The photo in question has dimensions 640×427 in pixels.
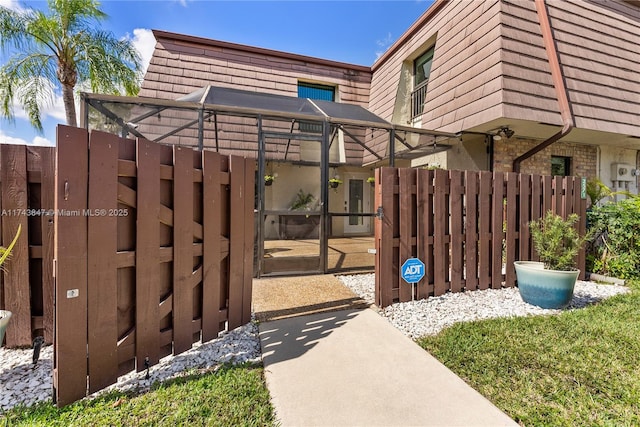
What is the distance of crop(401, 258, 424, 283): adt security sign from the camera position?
355 cm

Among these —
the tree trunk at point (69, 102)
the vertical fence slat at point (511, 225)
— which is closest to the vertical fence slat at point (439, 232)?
the vertical fence slat at point (511, 225)

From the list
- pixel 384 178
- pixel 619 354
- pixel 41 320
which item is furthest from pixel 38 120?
pixel 619 354

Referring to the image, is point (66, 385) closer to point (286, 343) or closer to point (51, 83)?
point (286, 343)

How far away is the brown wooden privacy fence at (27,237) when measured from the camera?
7.52 feet

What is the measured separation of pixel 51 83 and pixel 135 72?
221cm

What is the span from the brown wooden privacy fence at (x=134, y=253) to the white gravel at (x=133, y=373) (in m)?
0.10

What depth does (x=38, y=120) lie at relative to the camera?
8.34m

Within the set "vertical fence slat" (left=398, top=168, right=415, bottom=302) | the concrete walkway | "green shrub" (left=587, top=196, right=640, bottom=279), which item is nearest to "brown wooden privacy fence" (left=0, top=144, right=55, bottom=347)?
the concrete walkway

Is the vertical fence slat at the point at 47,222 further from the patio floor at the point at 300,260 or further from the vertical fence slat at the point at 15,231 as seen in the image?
the patio floor at the point at 300,260

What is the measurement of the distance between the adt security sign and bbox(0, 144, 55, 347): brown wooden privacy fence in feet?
11.9

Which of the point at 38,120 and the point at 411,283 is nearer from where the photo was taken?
the point at 411,283

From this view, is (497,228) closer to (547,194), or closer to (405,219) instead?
(547,194)

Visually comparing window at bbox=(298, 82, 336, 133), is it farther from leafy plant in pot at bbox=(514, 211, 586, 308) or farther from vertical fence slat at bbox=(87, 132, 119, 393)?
vertical fence slat at bbox=(87, 132, 119, 393)

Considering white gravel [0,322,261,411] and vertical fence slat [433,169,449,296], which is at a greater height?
vertical fence slat [433,169,449,296]
